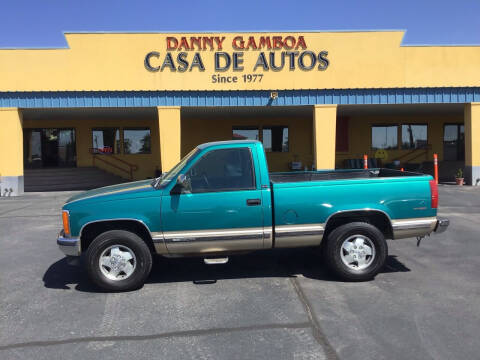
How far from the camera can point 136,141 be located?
21.3 metres

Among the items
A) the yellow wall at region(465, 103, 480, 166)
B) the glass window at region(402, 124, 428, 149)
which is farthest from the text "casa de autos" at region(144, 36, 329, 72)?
the glass window at region(402, 124, 428, 149)

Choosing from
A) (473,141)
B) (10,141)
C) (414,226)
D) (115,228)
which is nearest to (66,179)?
(10,141)

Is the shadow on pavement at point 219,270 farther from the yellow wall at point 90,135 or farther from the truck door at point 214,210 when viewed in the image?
the yellow wall at point 90,135

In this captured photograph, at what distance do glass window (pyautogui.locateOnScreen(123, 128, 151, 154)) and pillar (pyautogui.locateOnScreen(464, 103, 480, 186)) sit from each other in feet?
51.4

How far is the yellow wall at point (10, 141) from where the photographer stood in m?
15.3

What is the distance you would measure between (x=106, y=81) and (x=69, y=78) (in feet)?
4.78

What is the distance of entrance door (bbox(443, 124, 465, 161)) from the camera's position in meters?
22.5

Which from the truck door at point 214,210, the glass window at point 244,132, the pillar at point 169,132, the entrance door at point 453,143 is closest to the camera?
the truck door at point 214,210

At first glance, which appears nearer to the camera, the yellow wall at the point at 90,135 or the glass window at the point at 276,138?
the yellow wall at the point at 90,135

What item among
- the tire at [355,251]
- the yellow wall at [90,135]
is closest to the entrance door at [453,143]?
the yellow wall at [90,135]

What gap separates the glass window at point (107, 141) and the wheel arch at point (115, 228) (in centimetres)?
1670

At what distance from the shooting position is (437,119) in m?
22.2

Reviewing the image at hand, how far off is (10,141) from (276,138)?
1305 centimetres

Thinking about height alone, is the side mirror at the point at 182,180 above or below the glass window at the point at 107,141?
below
